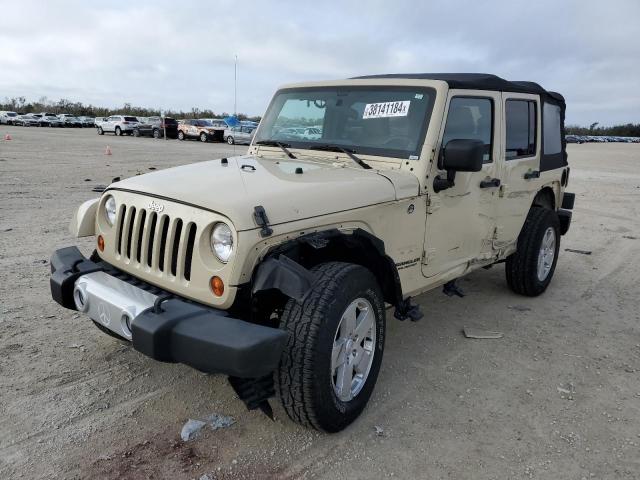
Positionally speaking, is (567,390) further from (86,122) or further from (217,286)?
(86,122)

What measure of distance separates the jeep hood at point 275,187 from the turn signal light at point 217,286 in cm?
30

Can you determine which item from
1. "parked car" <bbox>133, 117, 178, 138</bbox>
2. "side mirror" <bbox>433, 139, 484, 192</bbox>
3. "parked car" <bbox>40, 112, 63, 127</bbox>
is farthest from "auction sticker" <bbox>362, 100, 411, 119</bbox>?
"parked car" <bbox>40, 112, 63, 127</bbox>

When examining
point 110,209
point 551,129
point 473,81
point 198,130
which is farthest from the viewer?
point 198,130

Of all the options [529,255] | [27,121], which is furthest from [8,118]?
[529,255]

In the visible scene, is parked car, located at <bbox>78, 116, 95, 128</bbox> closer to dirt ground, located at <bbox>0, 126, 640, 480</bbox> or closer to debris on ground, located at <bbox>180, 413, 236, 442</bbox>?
dirt ground, located at <bbox>0, 126, 640, 480</bbox>

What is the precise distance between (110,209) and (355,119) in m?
1.83

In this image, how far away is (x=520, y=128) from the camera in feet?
15.6

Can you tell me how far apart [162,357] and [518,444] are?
6.51 feet

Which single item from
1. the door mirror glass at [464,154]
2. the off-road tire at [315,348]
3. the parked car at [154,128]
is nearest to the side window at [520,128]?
the door mirror glass at [464,154]

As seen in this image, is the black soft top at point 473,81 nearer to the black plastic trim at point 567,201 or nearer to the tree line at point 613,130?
the black plastic trim at point 567,201

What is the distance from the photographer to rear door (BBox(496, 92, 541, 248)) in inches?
177

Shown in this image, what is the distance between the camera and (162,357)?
244 cm

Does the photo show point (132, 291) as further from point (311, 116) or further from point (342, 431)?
point (311, 116)

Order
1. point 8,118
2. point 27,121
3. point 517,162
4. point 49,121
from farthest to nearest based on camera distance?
point 49,121, point 8,118, point 27,121, point 517,162
